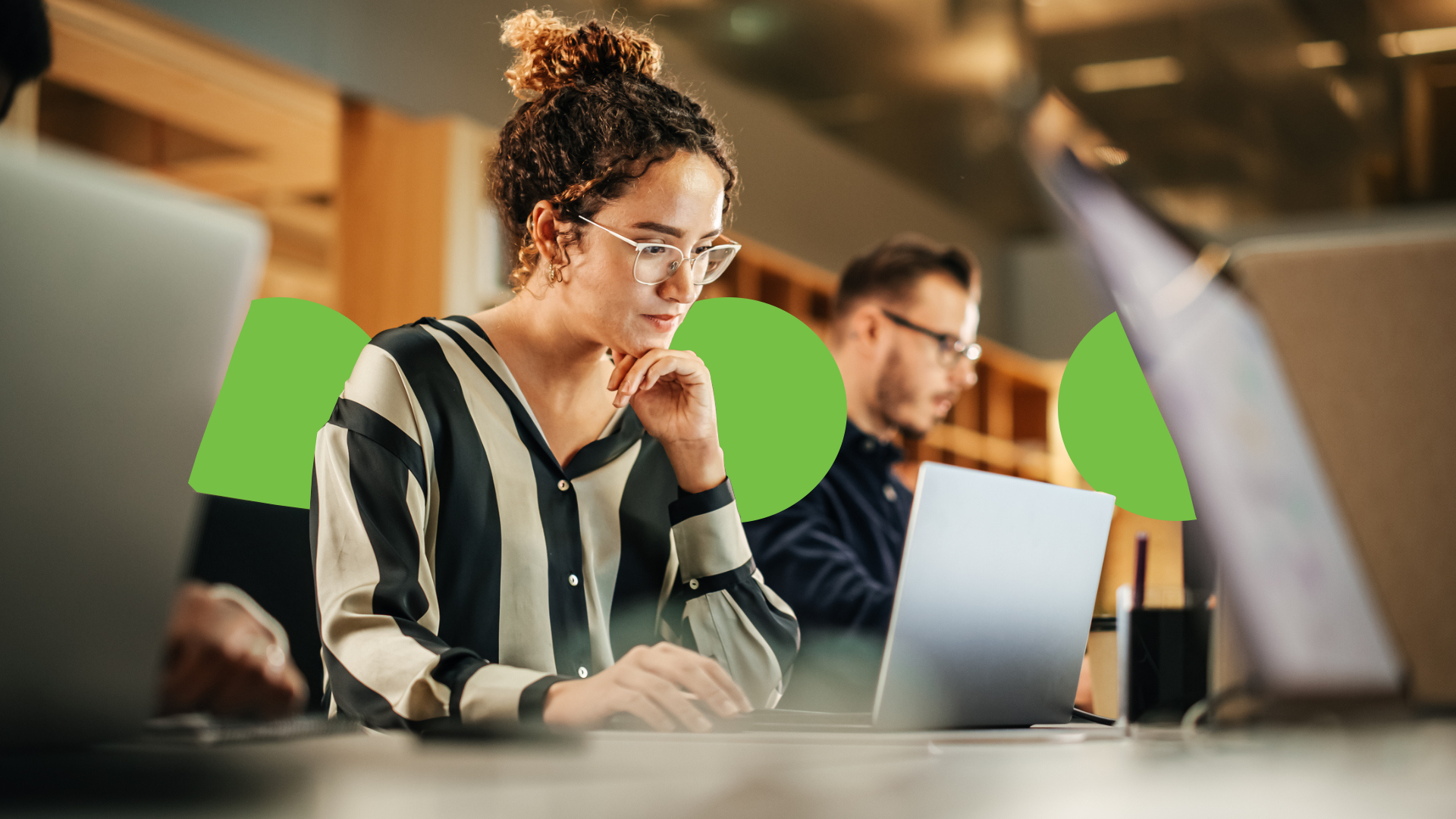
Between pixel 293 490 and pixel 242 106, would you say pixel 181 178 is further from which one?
pixel 293 490

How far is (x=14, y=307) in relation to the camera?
0.47 meters

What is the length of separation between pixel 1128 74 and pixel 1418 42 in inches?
46.4

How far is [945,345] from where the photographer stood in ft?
7.30

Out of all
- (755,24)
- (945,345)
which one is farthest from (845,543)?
(755,24)

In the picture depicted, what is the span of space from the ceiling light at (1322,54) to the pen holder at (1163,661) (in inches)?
187

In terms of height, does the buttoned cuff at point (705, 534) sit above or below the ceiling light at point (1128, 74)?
below

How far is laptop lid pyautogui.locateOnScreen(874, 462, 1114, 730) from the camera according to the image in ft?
3.27

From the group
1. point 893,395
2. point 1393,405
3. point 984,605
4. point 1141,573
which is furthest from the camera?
point 893,395

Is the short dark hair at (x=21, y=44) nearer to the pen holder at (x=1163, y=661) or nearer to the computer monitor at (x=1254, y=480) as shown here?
the computer monitor at (x=1254, y=480)

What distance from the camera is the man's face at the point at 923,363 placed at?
219 centimetres

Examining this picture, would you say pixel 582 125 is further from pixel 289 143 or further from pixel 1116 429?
pixel 289 143

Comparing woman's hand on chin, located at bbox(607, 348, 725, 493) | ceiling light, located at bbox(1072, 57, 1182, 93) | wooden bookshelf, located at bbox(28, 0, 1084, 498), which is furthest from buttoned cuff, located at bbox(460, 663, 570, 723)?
ceiling light, located at bbox(1072, 57, 1182, 93)

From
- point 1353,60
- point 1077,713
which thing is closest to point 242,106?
point 1077,713

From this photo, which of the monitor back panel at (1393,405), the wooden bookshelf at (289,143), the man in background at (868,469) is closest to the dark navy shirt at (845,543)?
the man in background at (868,469)
